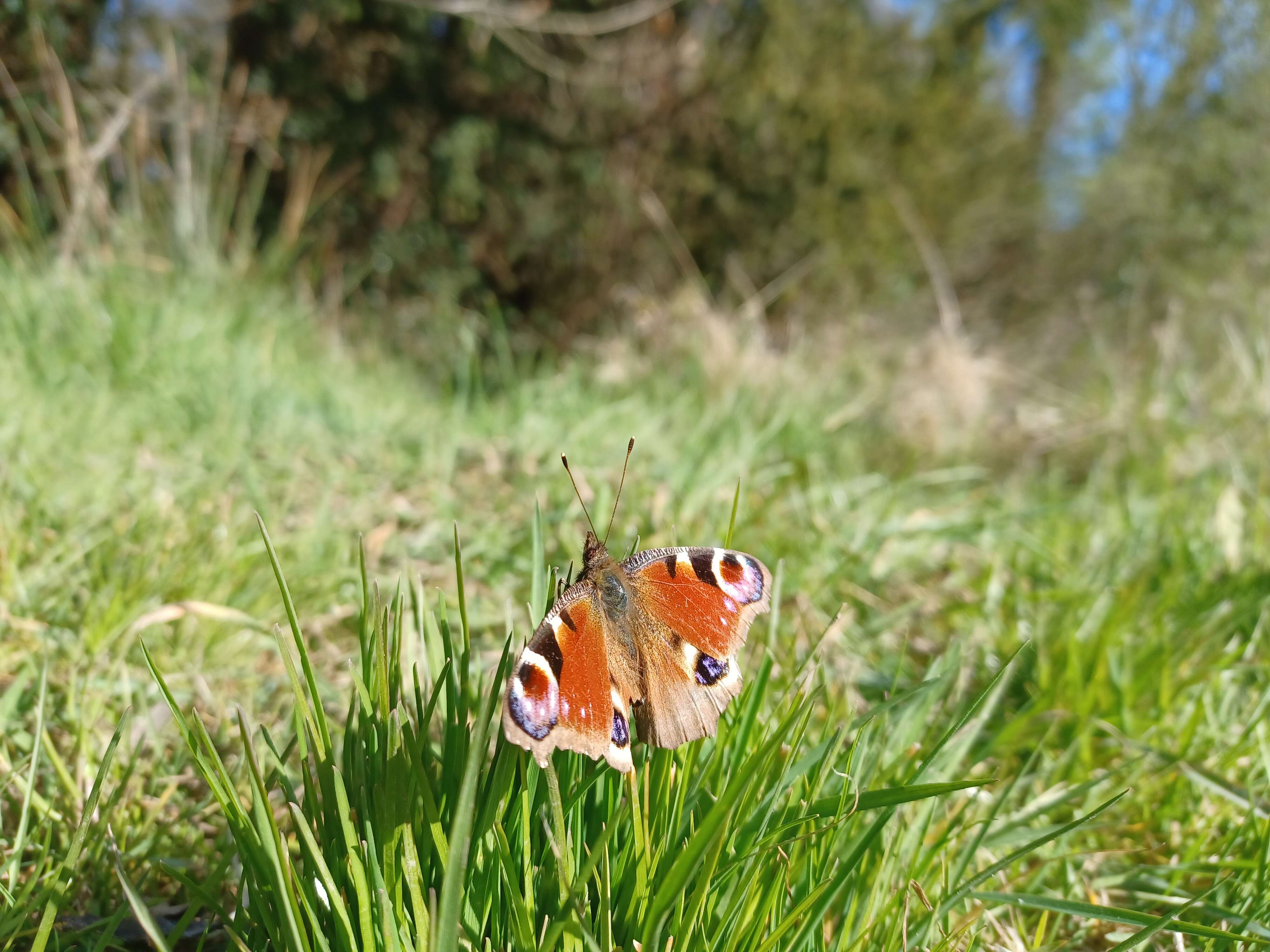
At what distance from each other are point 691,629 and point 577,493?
9.8 inches

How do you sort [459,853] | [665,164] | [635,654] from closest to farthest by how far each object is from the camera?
1. [459,853]
2. [635,654]
3. [665,164]

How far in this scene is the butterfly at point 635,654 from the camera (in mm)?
923

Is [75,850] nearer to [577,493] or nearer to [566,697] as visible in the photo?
[566,697]

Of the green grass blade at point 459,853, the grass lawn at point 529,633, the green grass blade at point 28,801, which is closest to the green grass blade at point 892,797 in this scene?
the grass lawn at point 529,633

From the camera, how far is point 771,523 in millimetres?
2488

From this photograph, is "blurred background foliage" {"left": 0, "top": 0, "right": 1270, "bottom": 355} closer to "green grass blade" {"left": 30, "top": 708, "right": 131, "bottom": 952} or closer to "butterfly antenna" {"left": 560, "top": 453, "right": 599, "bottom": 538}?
"butterfly antenna" {"left": 560, "top": 453, "right": 599, "bottom": 538}

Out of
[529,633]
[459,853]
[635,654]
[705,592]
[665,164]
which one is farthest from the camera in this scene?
[665,164]

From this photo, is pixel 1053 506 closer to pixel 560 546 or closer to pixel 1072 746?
pixel 1072 746

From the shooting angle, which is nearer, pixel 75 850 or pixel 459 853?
pixel 459 853

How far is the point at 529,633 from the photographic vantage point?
1.47m

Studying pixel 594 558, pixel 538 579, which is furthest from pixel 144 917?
pixel 594 558

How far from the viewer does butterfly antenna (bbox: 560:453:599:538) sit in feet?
3.82

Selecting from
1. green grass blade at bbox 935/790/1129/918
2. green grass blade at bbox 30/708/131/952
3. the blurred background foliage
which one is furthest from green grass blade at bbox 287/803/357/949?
the blurred background foliage

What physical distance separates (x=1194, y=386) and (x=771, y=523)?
2575 mm
